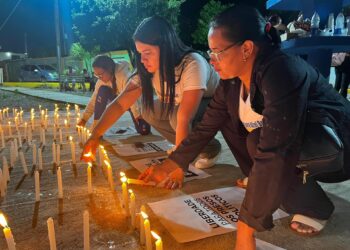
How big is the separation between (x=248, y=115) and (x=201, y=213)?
609mm

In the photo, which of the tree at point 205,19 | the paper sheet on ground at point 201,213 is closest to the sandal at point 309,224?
the paper sheet on ground at point 201,213

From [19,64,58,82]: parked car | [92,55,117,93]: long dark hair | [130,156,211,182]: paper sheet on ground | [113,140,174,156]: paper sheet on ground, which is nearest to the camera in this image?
[130,156,211,182]: paper sheet on ground

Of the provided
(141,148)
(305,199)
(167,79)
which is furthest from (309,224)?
(141,148)

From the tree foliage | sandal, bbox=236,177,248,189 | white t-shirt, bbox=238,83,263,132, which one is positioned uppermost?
the tree foliage

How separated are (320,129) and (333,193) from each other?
3.28 ft

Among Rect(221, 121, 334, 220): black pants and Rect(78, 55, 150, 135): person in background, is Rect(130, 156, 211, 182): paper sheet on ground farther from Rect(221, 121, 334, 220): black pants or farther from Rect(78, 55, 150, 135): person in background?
Rect(78, 55, 150, 135): person in background

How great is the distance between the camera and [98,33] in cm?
1666

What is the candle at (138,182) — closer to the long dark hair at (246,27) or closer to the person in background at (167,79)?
the person in background at (167,79)

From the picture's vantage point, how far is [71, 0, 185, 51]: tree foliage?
15.5m

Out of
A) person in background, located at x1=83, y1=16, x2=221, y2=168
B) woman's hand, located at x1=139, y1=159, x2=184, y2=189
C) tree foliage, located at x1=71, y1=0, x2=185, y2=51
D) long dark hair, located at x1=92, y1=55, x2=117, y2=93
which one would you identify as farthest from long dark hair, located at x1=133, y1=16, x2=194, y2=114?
tree foliage, located at x1=71, y1=0, x2=185, y2=51

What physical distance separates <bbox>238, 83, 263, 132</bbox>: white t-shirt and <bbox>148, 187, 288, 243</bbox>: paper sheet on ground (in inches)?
19.8

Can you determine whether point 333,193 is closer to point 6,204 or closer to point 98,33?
point 6,204

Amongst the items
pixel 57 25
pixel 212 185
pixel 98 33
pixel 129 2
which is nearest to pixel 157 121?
pixel 212 185

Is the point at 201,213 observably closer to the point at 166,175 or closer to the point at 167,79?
the point at 166,175
